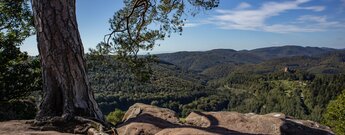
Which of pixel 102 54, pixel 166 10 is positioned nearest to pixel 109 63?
pixel 102 54

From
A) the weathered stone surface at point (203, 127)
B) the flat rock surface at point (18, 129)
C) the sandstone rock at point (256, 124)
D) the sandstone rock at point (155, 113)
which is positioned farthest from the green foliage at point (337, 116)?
the flat rock surface at point (18, 129)

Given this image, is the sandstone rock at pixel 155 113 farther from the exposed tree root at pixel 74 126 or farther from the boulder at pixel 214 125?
the exposed tree root at pixel 74 126

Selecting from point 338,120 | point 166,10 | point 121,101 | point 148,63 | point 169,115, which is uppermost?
point 166,10

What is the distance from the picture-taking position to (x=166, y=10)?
1236 cm

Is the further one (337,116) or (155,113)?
(337,116)

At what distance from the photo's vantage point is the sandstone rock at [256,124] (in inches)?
239

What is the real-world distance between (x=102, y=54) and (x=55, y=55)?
663 cm

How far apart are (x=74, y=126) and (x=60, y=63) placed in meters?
1.25

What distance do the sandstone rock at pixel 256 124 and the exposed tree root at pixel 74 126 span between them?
2.41 metres

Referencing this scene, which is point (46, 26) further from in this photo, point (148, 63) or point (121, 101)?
point (121, 101)

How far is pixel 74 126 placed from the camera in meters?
5.52

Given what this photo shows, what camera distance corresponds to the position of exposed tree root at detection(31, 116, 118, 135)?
5.17 meters

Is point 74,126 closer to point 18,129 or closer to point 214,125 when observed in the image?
point 18,129

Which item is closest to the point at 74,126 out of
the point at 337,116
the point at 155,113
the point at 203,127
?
the point at 155,113
